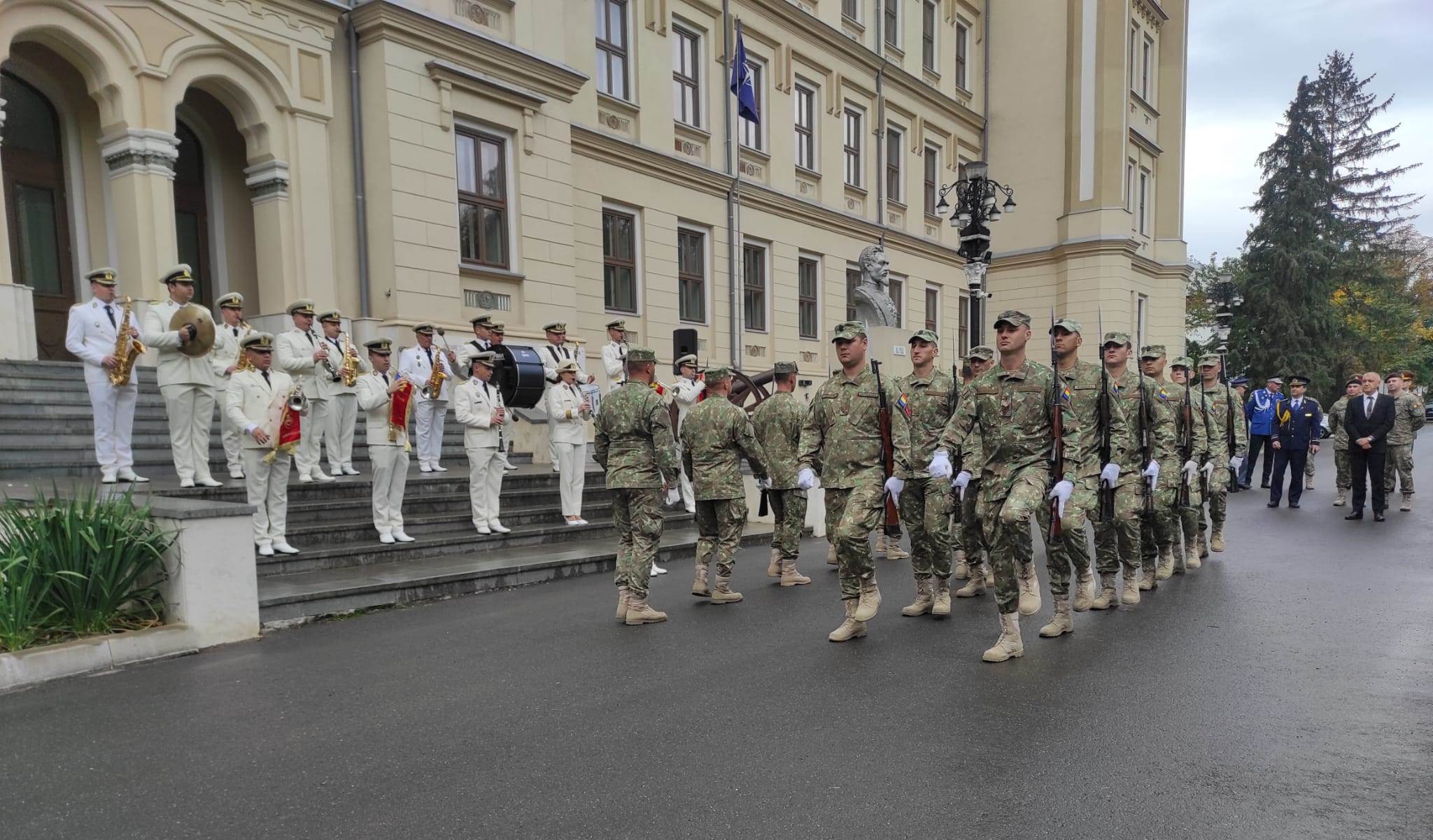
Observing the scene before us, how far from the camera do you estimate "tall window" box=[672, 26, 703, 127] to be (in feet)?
67.3

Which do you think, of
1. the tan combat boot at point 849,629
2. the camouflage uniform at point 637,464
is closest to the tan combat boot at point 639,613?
the camouflage uniform at point 637,464

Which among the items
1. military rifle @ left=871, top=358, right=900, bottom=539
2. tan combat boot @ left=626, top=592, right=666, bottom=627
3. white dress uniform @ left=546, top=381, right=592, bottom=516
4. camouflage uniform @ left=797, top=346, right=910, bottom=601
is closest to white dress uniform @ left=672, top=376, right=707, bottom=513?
white dress uniform @ left=546, top=381, right=592, bottom=516

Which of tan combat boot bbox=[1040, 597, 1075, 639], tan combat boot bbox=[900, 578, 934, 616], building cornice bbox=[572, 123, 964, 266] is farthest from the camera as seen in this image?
building cornice bbox=[572, 123, 964, 266]

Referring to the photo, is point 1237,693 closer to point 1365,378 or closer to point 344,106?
point 1365,378

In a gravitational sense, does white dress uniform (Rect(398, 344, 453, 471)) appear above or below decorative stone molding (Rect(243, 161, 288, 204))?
below

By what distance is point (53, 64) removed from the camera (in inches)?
484

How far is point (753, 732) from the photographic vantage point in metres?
4.31

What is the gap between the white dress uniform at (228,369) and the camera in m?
9.23

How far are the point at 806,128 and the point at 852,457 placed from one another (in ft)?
66.4

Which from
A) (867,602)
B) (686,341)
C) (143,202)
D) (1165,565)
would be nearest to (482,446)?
(867,602)

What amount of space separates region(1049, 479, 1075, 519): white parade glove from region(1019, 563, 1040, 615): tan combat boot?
1.33ft

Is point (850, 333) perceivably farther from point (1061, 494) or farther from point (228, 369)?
point (228, 369)

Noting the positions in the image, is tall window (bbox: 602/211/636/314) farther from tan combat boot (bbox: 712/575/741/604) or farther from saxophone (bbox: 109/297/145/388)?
tan combat boot (bbox: 712/575/741/604)

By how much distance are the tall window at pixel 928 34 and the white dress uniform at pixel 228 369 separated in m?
25.7
